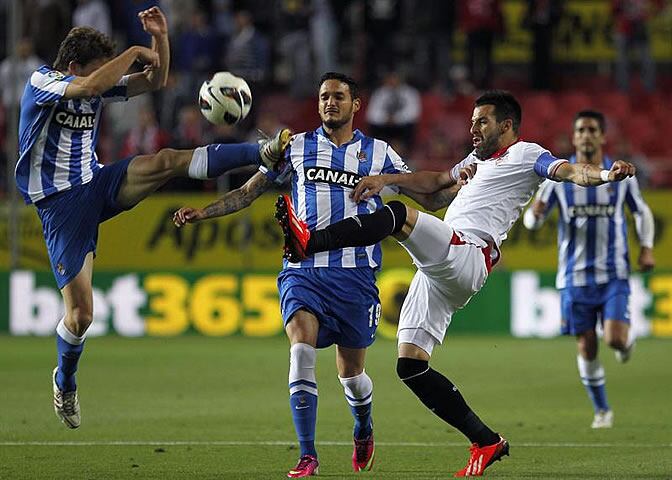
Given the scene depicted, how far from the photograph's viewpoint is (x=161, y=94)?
68.0ft

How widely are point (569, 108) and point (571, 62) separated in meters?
1.98

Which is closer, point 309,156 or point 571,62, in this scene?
point 309,156

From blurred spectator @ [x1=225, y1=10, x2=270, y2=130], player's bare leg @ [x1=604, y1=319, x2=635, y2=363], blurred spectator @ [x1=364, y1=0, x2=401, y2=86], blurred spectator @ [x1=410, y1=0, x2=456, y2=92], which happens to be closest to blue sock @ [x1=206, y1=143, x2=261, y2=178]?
player's bare leg @ [x1=604, y1=319, x2=635, y2=363]

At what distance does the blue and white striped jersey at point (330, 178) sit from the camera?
8266mm

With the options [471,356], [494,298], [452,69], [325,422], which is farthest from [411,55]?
[325,422]

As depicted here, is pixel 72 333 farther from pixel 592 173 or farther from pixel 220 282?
pixel 220 282

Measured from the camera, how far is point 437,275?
784 cm

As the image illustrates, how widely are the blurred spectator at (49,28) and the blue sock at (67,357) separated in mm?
11624

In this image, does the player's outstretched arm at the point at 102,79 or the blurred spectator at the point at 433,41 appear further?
the blurred spectator at the point at 433,41

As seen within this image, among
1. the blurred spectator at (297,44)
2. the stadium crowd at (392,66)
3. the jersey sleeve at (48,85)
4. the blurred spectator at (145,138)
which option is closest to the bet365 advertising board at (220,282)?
the blurred spectator at (145,138)

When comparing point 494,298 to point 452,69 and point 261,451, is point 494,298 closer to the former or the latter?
point 452,69

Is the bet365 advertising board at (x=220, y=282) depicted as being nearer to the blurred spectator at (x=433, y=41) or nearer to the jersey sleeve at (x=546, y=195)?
the blurred spectator at (x=433, y=41)

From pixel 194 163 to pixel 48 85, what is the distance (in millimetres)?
957

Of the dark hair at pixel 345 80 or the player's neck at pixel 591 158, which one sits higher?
the dark hair at pixel 345 80
